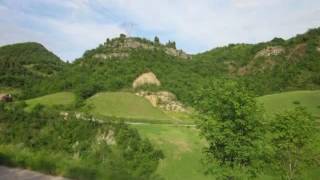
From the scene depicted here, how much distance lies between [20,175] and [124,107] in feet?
260

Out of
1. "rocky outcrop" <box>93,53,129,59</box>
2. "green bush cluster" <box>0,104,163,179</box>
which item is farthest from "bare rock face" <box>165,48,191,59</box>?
"green bush cluster" <box>0,104,163,179</box>

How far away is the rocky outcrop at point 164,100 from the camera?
99312 millimetres

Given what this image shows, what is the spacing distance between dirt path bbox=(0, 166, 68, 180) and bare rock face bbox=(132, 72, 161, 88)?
100551 mm

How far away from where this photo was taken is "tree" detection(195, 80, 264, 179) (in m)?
26.7

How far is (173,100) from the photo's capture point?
4176 inches

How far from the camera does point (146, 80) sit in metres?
113

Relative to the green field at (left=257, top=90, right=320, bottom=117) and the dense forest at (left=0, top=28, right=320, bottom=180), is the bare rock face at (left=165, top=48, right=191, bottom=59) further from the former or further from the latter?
the green field at (left=257, top=90, right=320, bottom=117)

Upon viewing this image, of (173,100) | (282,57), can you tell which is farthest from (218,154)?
(282,57)

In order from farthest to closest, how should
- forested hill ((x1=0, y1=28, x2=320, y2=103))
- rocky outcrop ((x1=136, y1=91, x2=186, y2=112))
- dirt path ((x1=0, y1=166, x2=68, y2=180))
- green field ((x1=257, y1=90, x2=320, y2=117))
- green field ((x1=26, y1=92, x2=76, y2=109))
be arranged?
forested hill ((x1=0, y1=28, x2=320, y2=103)) < rocky outcrop ((x1=136, y1=91, x2=186, y2=112)) < green field ((x1=26, y1=92, x2=76, y2=109)) < green field ((x1=257, y1=90, x2=320, y2=117)) < dirt path ((x1=0, y1=166, x2=68, y2=180))

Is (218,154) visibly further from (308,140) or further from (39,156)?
(39,156)

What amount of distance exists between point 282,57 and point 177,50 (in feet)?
125

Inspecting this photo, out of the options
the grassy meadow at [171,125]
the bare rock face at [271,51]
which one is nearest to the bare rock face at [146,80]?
the grassy meadow at [171,125]

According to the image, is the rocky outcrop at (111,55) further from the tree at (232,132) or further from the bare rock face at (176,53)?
the tree at (232,132)

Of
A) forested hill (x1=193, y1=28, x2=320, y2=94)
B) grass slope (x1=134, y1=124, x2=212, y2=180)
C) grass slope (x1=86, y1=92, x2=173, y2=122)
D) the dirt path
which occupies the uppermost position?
forested hill (x1=193, y1=28, x2=320, y2=94)
